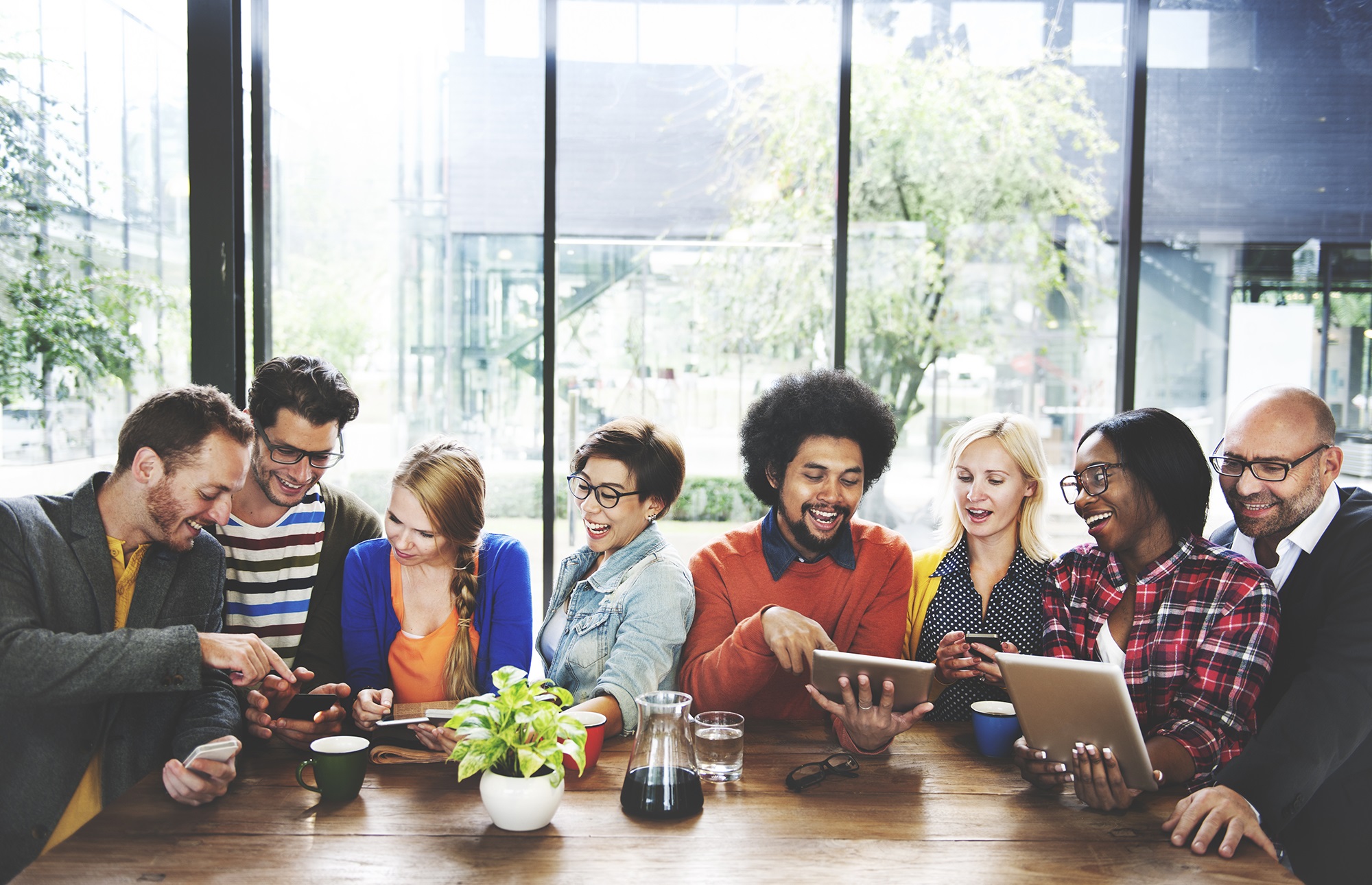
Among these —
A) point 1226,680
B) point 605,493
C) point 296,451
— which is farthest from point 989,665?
point 296,451

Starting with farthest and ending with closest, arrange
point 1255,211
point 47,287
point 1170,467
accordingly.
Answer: point 1255,211, point 47,287, point 1170,467

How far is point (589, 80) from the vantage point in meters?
3.42

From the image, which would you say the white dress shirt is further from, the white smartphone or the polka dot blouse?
the white smartphone

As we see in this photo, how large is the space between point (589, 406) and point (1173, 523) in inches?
81.7

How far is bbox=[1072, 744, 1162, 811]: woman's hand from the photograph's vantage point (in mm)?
1572

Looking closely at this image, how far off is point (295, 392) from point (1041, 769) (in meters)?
1.89

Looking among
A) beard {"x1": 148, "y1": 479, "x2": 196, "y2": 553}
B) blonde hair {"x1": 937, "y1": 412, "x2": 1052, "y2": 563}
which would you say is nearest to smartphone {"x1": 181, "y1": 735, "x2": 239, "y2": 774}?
beard {"x1": 148, "y1": 479, "x2": 196, "y2": 553}

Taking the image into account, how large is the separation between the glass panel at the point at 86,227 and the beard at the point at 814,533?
226 centimetres

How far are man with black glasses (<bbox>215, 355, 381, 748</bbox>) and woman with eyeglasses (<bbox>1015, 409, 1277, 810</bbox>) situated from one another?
1669 millimetres

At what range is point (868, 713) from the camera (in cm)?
178

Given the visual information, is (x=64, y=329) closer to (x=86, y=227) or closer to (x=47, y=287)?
(x=47, y=287)

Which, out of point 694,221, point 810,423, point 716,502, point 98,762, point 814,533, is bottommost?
point 98,762

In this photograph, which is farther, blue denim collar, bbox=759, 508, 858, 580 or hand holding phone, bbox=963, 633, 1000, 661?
blue denim collar, bbox=759, 508, 858, 580

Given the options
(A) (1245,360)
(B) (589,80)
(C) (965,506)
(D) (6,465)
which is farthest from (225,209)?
(A) (1245,360)
